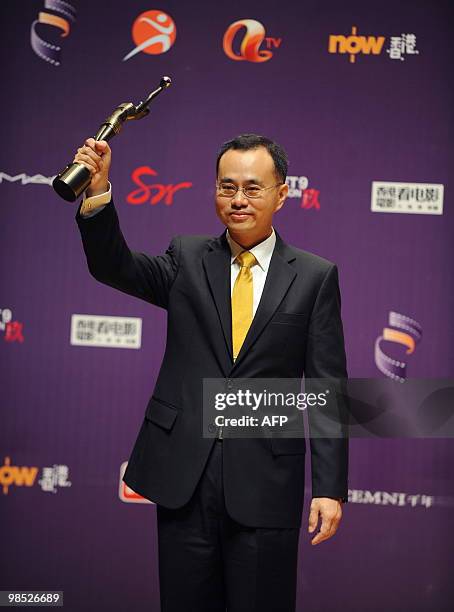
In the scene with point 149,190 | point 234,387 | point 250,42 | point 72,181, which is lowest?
point 234,387

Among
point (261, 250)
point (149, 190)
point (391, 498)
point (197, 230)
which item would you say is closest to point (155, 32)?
point (149, 190)

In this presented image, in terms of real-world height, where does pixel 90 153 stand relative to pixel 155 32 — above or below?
below

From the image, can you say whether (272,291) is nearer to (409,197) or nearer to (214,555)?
(214,555)

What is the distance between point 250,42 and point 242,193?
4.25ft

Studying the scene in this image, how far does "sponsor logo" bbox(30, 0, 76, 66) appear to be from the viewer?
2.94m

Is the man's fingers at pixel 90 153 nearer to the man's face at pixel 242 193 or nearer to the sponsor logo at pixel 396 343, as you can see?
the man's face at pixel 242 193

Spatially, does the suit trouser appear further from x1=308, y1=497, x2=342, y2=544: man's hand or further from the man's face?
the man's face

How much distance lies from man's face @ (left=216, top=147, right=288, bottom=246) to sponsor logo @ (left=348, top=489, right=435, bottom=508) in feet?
4.66

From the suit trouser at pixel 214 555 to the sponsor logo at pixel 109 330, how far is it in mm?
1224

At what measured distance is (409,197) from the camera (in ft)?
9.48

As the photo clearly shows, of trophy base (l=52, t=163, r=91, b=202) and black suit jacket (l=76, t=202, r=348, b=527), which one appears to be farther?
black suit jacket (l=76, t=202, r=348, b=527)

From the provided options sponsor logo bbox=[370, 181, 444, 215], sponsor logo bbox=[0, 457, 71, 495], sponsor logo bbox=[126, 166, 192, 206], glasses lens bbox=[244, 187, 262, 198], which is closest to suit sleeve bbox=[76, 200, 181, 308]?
glasses lens bbox=[244, 187, 262, 198]

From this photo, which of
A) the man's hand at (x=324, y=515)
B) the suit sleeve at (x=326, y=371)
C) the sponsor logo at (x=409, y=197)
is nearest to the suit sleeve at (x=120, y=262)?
the suit sleeve at (x=326, y=371)

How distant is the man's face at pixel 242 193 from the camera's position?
182 centimetres
